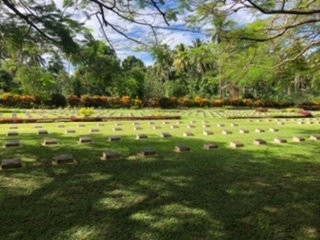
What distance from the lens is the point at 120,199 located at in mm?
3555

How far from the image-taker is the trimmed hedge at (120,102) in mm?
20344

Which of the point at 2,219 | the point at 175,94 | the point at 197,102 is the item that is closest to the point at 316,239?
the point at 2,219

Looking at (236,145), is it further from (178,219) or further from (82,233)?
(82,233)

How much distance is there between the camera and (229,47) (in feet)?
23.4

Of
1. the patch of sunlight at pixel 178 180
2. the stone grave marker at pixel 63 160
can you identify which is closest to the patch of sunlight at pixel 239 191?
the patch of sunlight at pixel 178 180

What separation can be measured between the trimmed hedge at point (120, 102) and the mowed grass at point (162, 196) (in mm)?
14590

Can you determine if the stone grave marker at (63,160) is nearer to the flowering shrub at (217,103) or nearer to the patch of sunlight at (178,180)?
the patch of sunlight at (178,180)

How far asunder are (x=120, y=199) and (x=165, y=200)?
0.42 metres

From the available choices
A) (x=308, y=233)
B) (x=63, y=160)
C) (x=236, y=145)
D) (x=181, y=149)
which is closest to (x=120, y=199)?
(x=63, y=160)

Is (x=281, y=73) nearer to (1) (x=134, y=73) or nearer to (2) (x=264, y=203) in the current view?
(1) (x=134, y=73)

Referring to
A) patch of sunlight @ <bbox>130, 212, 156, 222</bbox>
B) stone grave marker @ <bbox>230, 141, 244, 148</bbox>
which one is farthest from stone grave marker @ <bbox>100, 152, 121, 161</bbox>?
stone grave marker @ <bbox>230, 141, 244, 148</bbox>

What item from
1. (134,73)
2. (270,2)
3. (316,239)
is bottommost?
(316,239)

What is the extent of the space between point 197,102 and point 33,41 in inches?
770

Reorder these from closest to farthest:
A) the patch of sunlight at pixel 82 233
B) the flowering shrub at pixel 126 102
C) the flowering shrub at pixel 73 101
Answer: the patch of sunlight at pixel 82 233, the flowering shrub at pixel 73 101, the flowering shrub at pixel 126 102
